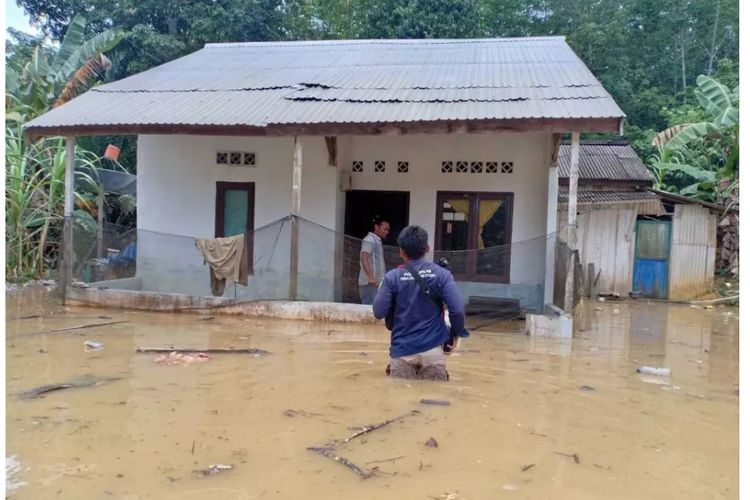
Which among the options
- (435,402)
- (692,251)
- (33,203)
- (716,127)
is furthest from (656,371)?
(33,203)

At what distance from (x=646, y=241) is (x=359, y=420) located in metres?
9.54

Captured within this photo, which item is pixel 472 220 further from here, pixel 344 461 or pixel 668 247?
pixel 344 461

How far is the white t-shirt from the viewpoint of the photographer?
27.4ft

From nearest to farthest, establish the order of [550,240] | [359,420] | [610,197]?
1. [359,420]
2. [550,240]
3. [610,197]

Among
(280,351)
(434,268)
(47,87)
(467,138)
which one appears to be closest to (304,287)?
(280,351)

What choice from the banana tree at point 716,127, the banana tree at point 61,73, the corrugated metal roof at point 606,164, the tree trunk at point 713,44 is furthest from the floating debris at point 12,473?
the tree trunk at point 713,44

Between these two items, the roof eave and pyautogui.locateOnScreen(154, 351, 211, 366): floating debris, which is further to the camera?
the roof eave

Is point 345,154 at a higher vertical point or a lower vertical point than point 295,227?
higher

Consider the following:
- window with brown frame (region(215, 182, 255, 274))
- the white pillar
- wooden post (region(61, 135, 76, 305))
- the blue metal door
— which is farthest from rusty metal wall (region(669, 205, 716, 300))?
wooden post (region(61, 135, 76, 305))

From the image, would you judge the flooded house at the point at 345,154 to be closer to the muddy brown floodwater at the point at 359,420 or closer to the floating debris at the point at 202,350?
the muddy brown floodwater at the point at 359,420

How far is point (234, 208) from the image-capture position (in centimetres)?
1093

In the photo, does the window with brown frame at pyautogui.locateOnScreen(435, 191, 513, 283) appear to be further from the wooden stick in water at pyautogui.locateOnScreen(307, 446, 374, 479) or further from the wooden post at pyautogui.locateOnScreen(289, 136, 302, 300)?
the wooden stick in water at pyautogui.locateOnScreen(307, 446, 374, 479)

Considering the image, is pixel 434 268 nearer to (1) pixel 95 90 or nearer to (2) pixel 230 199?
(2) pixel 230 199

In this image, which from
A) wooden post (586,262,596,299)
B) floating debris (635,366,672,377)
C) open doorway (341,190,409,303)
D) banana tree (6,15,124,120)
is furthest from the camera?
banana tree (6,15,124,120)
